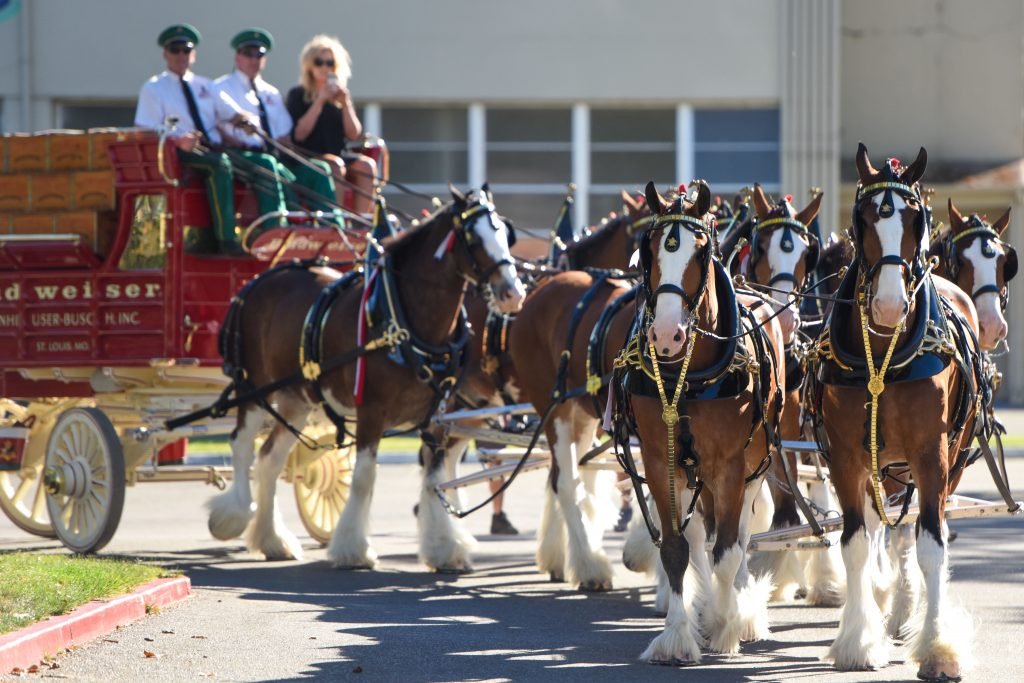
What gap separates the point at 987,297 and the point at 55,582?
203 inches

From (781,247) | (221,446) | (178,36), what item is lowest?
(221,446)

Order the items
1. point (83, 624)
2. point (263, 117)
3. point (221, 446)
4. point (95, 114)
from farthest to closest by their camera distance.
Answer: point (95, 114) < point (221, 446) < point (263, 117) < point (83, 624)

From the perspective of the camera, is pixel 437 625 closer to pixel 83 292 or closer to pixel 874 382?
pixel 874 382

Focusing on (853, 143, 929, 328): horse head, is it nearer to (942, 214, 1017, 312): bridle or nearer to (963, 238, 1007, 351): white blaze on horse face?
(963, 238, 1007, 351): white blaze on horse face

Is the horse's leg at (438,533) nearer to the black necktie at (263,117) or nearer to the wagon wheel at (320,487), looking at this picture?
the wagon wheel at (320,487)

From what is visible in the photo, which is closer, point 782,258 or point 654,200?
point 654,200

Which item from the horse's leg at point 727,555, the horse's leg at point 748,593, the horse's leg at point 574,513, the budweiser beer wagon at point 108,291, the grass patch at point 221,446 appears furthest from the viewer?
the grass patch at point 221,446

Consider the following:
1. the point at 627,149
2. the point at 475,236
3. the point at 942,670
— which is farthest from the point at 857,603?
the point at 627,149

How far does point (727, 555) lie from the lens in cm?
749

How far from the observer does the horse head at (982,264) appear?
883 centimetres

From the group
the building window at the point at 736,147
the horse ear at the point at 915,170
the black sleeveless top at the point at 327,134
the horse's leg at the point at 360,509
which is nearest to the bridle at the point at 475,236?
the horse's leg at the point at 360,509

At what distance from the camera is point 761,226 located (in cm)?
954

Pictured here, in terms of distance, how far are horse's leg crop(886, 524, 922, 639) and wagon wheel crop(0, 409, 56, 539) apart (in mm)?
6710

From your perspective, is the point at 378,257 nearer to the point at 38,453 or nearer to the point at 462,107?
the point at 38,453
